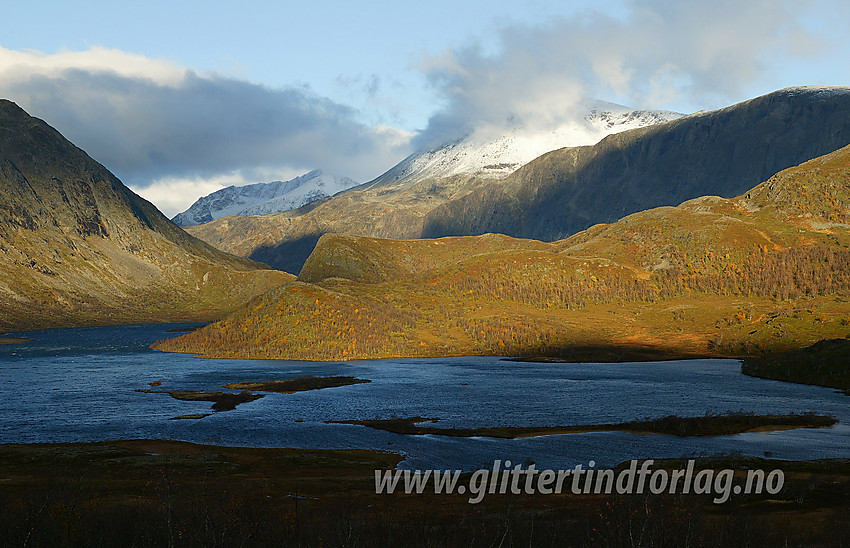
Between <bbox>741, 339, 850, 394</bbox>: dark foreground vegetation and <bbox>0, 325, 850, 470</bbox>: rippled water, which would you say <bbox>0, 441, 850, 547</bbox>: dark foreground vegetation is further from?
<bbox>741, 339, 850, 394</bbox>: dark foreground vegetation

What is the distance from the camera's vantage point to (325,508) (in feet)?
138

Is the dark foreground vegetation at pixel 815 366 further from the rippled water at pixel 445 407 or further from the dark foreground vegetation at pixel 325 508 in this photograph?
the dark foreground vegetation at pixel 325 508

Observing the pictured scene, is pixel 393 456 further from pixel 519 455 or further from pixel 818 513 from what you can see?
pixel 818 513

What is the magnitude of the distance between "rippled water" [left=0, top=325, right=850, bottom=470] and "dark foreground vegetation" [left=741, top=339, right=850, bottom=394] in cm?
522

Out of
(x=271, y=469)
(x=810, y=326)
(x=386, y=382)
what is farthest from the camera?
(x=810, y=326)

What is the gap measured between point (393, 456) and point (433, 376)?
9341cm

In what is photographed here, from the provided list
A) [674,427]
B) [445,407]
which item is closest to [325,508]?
[674,427]

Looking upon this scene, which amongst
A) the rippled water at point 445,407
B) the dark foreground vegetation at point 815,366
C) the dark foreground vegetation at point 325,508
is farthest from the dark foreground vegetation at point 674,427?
the dark foreground vegetation at point 815,366

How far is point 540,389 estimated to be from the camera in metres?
132

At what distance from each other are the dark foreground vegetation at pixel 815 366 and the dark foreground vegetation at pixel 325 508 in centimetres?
7849

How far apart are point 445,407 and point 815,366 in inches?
3056

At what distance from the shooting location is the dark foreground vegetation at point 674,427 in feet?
267

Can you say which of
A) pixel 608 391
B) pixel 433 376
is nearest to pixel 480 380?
pixel 433 376

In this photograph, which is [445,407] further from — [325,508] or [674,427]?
[325,508]
